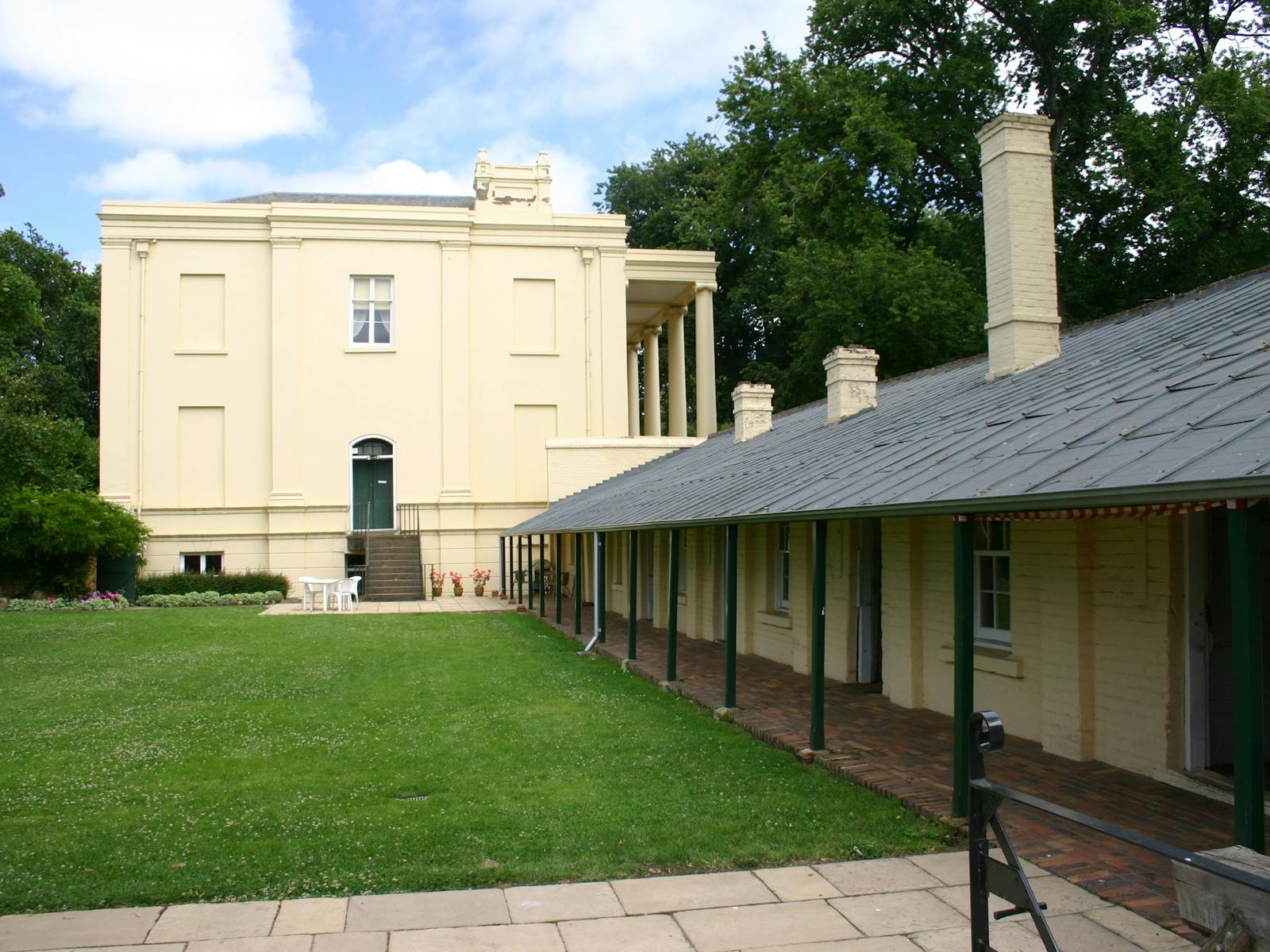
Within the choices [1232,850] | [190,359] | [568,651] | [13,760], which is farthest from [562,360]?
[1232,850]

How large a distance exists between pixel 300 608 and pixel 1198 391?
72.0ft

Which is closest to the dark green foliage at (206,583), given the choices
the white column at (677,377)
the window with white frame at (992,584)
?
the white column at (677,377)

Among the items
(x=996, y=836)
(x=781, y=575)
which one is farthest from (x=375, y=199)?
(x=996, y=836)

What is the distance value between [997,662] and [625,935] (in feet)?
16.9

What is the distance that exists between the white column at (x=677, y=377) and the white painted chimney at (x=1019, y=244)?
22.2m

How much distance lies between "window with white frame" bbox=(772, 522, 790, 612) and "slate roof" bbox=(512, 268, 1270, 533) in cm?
111

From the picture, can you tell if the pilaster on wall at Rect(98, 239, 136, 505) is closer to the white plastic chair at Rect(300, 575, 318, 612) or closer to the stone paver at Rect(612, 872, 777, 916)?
the white plastic chair at Rect(300, 575, 318, 612)

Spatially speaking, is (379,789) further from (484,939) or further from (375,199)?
(375,199)

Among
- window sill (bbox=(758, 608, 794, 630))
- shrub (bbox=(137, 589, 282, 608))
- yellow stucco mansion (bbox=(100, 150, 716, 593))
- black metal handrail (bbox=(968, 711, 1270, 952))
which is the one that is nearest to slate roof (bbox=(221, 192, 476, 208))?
yellow stucco mansion (bbox=(100, 150, 716, 593))

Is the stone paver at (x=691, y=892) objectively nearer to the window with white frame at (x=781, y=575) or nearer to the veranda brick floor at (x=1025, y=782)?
the veranda brick floor at (x=1025, y=782)

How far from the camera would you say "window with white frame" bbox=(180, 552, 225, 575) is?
29188 millimetres

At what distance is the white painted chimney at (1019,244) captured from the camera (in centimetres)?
1125

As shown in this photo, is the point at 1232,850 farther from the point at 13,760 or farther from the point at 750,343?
the point at 750,343

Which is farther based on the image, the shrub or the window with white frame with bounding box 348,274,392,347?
the window with white frame with bounding box 348,274,392,347
